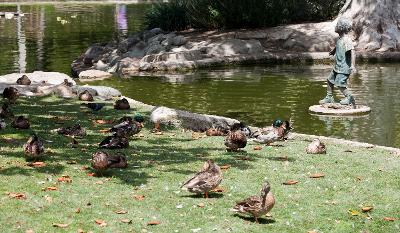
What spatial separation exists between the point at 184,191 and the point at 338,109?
30.3 ft

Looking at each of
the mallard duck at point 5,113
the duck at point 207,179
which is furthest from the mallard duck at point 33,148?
the mallard duck at point 5,113

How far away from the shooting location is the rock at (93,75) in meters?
26.3

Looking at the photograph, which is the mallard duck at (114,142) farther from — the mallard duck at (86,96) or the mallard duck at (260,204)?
the mallard duck at (86,96)

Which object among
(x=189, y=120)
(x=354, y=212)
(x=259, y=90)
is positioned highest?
(x=189, y=120)

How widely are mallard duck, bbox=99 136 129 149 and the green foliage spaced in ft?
69.5

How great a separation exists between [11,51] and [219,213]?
2783 cm

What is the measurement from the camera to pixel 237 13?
33.7m

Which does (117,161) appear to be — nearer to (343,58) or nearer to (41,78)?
(343,58)

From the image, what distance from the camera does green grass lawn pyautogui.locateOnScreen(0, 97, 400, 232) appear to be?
8875 millimetres

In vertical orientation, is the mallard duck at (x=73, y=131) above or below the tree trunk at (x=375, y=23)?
below

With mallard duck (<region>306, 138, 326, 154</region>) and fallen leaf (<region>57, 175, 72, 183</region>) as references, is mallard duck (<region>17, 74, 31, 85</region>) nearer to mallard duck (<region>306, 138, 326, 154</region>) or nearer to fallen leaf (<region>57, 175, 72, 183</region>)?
mallard duck (<region>306, 138, 326, 154</region>)

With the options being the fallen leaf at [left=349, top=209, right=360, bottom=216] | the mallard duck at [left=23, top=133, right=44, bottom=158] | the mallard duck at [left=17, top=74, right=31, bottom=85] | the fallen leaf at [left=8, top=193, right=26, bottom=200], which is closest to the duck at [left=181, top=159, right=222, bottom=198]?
the fallen leaf at [left=349, top=209, right=360, bottom=216]

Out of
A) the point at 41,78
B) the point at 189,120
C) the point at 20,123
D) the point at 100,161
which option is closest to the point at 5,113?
the point at 20,123

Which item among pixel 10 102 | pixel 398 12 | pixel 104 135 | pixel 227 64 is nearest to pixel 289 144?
pixel 104 135
